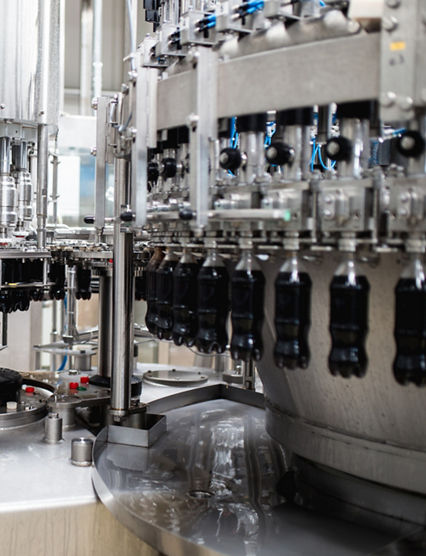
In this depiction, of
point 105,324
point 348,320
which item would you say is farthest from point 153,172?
point 105,324

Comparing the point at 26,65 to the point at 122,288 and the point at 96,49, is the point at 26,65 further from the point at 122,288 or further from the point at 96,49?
the point at 96,49

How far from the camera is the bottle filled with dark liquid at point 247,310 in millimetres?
1349

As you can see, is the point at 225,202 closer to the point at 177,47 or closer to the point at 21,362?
the point at 177,47

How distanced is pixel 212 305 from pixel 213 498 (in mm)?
497

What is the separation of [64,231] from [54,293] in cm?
128

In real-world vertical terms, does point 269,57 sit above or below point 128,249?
above

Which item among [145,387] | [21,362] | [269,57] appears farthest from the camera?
[21,362]

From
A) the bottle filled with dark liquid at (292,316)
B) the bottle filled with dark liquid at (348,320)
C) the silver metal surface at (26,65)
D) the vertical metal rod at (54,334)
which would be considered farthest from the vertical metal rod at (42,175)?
the vertical metal rod at (54,334)

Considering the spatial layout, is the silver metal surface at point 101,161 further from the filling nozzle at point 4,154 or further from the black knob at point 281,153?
the black knob at point 281,153

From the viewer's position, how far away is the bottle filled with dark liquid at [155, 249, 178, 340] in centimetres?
157

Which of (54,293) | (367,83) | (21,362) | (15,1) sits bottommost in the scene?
(21,362)

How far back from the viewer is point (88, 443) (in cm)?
191

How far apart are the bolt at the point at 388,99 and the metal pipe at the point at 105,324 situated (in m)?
1.54

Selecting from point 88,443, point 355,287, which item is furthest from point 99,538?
point 355,287
